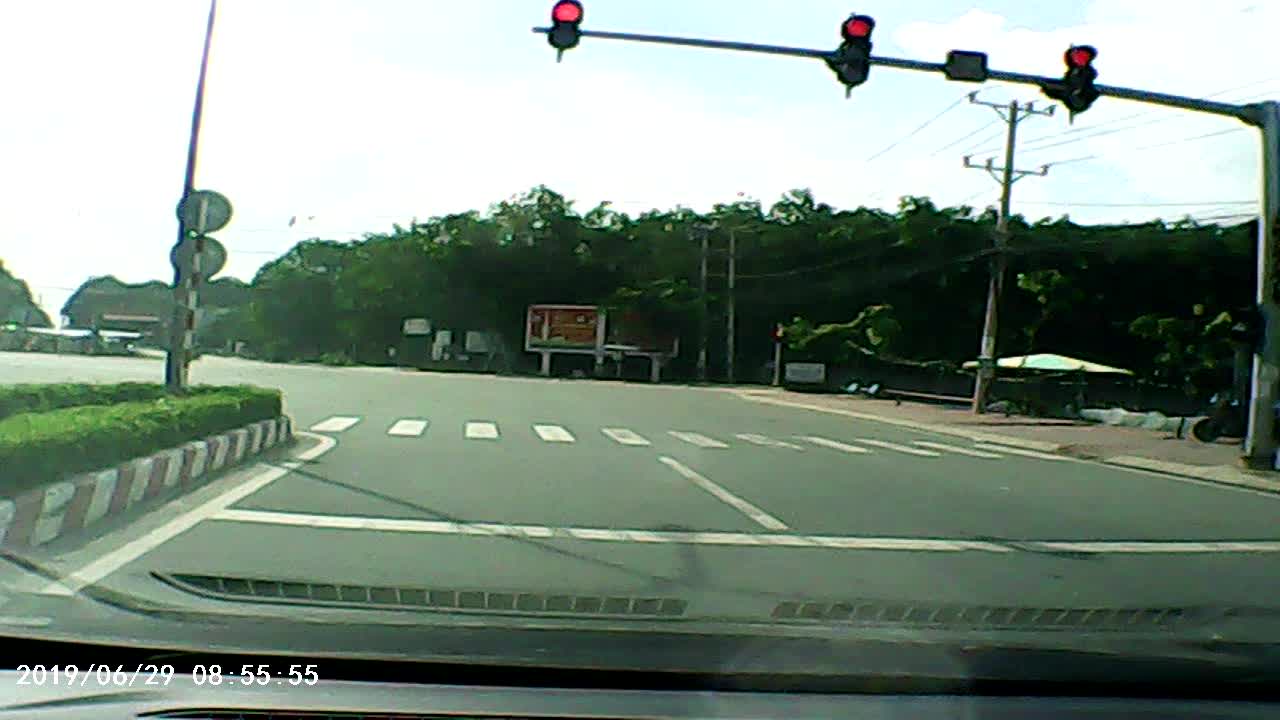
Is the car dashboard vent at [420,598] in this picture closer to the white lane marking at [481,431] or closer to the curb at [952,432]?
the white lane marking at [481,431]

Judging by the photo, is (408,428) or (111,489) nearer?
(111,489)

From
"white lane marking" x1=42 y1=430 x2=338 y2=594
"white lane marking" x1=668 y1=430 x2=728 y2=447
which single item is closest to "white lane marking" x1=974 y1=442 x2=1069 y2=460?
"white lane marking" x1=668 y1=430 x2=728 y2=447

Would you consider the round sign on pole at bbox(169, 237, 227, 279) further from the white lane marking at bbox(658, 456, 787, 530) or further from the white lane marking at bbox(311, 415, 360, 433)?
the white lane marking at bbox(658, 456, 787, 530)

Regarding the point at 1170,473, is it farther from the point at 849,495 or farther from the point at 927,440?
the point at 849,495

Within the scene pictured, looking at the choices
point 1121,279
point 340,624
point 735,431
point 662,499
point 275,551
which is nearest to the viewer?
point 340,624

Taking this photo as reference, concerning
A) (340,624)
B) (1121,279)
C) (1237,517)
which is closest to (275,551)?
(340,624)

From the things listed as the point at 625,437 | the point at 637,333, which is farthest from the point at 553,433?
the point at 637,333

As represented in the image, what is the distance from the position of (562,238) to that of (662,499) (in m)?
65.2

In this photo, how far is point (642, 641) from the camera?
4164mm

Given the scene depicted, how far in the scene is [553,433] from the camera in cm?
2012

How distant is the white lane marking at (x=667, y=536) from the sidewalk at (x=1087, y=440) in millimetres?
8446

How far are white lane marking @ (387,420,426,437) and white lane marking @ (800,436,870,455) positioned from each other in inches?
247

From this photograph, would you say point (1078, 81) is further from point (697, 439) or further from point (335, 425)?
point (335, 425)

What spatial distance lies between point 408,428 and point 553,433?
7.39ft
